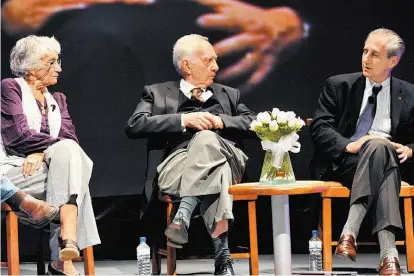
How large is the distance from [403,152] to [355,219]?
612mm

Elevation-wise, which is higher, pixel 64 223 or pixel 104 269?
pixel 64 223

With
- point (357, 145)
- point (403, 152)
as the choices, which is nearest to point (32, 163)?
point (357, 145)

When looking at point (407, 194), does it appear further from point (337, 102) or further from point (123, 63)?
point (123, 63)

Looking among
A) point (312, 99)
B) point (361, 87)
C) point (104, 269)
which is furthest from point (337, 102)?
point (104, 269)

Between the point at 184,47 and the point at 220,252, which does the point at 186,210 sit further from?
the point at 184,47

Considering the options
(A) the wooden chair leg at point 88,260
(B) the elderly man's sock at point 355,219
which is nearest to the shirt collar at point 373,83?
(B) the elderly man's sock at point 355,219

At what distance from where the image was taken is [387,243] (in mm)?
4590

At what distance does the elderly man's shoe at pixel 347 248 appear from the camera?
4.54 m

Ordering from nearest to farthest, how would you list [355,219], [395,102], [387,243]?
[387,243]
[355,219]
[395,102]

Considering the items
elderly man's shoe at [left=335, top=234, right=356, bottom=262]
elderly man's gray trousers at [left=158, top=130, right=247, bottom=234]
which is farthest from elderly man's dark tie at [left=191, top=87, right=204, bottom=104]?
elderly man's shoe at [left=335, top=234, right=356, bottom=262]

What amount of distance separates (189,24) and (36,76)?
134 centimetres

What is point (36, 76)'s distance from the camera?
523 cm

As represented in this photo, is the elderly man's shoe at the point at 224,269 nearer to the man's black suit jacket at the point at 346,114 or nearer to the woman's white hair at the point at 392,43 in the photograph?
the man's black suit jacket at the point at 346,114

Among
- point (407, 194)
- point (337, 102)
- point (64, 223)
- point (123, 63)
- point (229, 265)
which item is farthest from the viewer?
point (123, 63)
